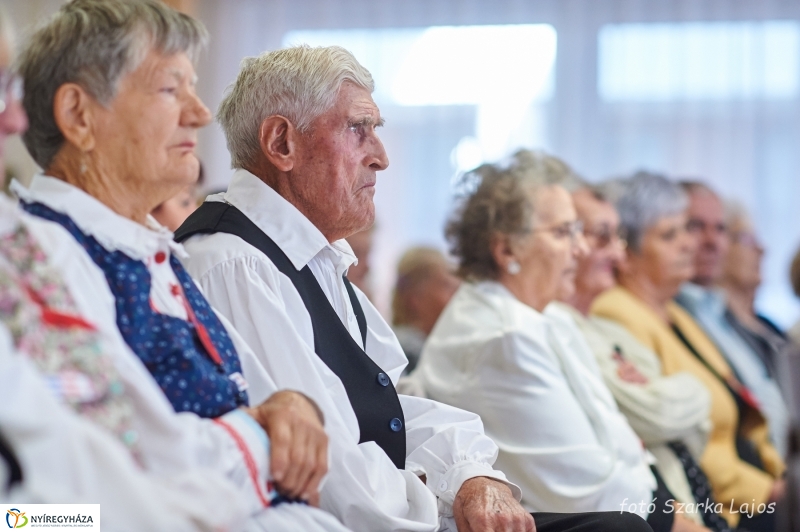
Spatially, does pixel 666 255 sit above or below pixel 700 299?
above

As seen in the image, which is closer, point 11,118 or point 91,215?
point 11,118

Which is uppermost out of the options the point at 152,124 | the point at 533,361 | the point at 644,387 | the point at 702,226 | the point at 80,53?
the point at 80,53

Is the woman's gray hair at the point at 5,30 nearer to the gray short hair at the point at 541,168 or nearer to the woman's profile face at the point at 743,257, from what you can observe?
the gray short hair at the point at 541,168

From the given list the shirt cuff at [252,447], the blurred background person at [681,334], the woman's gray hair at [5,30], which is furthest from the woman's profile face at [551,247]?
the woman's gray hair at [5,30]

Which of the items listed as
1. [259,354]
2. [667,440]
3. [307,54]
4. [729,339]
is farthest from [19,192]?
[729,339]

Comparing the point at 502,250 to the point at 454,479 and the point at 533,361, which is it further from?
the point at 454,479

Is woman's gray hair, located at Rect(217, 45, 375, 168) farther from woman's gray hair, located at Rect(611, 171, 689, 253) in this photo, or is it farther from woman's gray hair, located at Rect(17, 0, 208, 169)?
woman's gray hair, located at Rect(611, 171, 689, 253)

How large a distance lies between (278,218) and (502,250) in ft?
3.27

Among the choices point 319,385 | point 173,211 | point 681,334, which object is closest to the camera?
point 319,385

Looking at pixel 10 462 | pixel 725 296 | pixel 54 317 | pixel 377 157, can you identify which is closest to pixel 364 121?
pixel 377 157

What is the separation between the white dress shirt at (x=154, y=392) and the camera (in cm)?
111

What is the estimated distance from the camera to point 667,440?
276 cm

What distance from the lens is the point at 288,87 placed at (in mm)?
1755

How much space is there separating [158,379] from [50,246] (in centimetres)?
24
